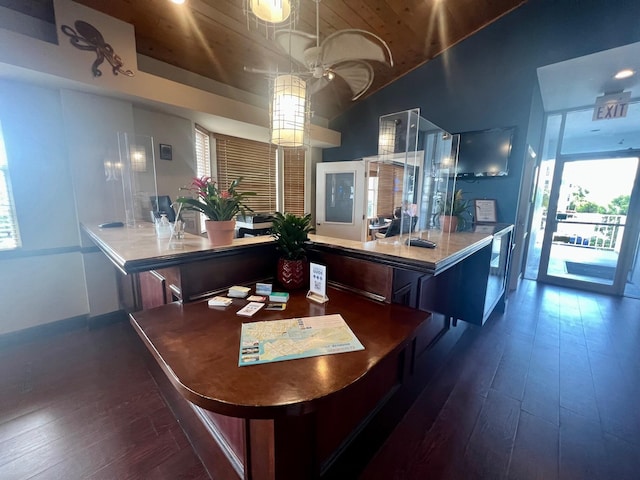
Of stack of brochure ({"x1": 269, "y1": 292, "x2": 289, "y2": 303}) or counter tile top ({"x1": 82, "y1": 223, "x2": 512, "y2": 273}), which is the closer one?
counter tile top ({"x1": 82, "y1": 223, "x2": 512, "y2": 273})

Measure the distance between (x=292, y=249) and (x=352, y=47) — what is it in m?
1.22

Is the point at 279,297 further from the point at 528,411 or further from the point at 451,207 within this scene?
the point at 451,207

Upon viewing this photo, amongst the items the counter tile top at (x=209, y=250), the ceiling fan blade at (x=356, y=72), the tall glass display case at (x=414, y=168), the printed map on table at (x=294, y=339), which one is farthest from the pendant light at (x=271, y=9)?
the printed map on table at (x=294, y=339)

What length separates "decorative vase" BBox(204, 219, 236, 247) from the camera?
1.62 metres

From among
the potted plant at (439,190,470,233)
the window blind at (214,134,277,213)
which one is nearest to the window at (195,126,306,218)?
the window blind at (214,134,277,213)

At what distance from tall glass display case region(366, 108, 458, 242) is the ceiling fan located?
365 mm

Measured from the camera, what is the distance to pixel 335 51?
5.20ft

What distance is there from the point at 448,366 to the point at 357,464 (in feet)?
3.96

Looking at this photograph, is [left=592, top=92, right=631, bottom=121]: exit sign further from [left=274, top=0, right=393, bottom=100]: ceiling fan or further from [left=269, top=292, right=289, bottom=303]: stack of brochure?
[left=269, top=292, right=289, bottom=303]: stack of brochure

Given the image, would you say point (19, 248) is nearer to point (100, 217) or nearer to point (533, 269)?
point (100, 217)

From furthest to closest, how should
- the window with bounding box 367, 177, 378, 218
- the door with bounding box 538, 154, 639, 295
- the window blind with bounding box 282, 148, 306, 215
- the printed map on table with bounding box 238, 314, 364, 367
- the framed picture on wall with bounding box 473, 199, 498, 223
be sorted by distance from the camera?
the window blind with bounding box 282, 148, 306, 215 → the window with bounding box 367, 177, 378, 218 → the door with bounding box 538, 154, 639, 295 → the framed picture on wall with bounding box 473, 199, 498, 223 → the printed map on table with bounding box 238, 314, 364, 367

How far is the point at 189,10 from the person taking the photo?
7.59ft

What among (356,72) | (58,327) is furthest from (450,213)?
(58,327)

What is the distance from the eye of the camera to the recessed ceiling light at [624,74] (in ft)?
9.34
